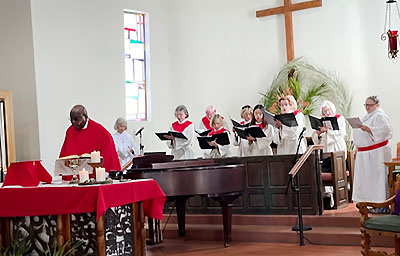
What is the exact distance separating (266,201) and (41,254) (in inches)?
161

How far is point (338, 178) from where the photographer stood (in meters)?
9.26

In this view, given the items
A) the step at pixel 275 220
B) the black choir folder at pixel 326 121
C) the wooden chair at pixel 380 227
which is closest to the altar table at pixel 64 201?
the wooden chair at pixel 380 227

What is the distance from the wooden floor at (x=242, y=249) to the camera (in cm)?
757

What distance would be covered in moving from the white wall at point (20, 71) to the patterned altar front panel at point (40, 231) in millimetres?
5531

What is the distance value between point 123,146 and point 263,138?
3201 millimetres

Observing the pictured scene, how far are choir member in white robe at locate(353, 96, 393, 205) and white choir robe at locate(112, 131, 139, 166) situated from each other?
15.7 feet

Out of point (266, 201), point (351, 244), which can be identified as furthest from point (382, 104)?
point (351, 244)

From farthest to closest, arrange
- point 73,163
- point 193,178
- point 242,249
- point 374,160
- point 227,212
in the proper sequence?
point 374,160, point 227,212, point 242,249, point 193,178, point 73,163

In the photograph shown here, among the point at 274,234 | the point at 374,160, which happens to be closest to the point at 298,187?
the point at 274,234

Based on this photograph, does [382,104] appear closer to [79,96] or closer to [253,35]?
[253,35]

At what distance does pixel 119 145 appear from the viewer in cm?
1216

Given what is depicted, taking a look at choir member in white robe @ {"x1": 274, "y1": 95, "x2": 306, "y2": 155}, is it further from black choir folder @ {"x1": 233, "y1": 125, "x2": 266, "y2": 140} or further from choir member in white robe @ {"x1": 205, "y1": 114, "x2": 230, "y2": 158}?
choir member in white robe @ {"x1": 205, "y1": 114, "x2": 230, "y2": 158}

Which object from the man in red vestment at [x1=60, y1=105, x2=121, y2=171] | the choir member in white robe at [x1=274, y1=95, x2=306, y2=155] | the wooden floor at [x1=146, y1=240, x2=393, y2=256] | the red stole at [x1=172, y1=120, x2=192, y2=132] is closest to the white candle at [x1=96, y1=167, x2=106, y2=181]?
the man in red vestment at [x1=60, y1=105, x2=121, y2=171]

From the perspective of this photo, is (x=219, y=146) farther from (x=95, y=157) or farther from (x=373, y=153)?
(x=95, y=157)
